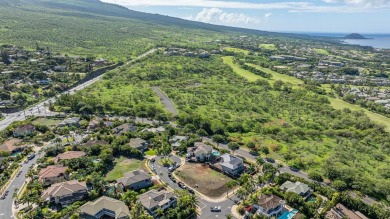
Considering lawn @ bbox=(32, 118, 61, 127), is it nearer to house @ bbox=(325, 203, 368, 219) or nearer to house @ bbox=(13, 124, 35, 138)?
house @ bbox=(13, 124, 35, 138)

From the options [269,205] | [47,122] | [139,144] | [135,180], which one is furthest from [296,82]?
[135,180]

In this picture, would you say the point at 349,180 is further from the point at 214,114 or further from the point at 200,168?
the point at 214,114

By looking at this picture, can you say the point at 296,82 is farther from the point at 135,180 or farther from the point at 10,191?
the point at 10,191

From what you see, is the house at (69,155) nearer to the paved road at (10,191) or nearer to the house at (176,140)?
the paved road at (10,191)

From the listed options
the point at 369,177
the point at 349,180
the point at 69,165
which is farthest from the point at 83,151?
the point at 369,177

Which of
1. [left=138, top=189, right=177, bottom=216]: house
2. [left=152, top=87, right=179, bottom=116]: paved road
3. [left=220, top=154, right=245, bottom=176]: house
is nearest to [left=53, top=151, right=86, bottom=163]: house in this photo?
[left=138, top=189, right=177, bottom=216]: house
